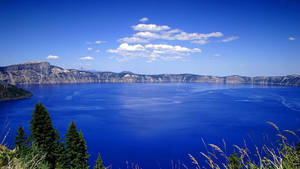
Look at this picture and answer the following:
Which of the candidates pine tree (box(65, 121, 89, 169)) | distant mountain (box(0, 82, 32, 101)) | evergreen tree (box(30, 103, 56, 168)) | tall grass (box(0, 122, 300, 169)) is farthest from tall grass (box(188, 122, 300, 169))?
distant mountain (box(0, 82, 32, 101))

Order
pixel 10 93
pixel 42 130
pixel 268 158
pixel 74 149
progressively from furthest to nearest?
1. pixel 10 93
2. pixel 42 130
3. pixel 74 149
4. pixel 268 158

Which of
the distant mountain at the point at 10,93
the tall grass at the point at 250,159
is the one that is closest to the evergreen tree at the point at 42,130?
the tall grass at the point at 250,159

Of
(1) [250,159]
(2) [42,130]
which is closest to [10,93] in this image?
(2) [42,130]

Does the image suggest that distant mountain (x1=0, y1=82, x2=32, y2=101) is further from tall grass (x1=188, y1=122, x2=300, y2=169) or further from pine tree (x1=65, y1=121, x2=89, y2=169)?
tall grass (x1=188, y1=122, x2=300, y2=169)

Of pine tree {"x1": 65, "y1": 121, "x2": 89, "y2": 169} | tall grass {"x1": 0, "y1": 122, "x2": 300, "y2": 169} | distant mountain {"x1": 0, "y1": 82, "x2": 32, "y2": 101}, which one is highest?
tall grass {"x1": 0, "y1": 122, "x2": 300, "y2": 169}

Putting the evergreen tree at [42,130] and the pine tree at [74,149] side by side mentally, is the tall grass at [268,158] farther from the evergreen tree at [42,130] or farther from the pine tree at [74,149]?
the evergreen tree at [42,130]

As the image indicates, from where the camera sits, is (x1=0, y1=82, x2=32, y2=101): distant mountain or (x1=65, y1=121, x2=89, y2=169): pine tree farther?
(x1=0, y1=82, x2=32, y2=101): distant mountain

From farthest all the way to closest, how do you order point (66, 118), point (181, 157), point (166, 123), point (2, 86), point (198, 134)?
1. point (2, 86)
2. point (66, 118)
3. point (166, 123)
4. point (198, 134)
5. point (181, 157)

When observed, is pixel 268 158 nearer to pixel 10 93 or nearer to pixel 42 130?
pixel 42 130

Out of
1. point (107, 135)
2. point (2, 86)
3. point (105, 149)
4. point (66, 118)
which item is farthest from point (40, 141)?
point (2, 86)

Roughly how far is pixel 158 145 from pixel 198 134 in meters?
15.0

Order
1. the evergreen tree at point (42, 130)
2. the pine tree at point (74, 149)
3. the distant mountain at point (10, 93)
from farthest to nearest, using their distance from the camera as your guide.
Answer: the distant mountain at point (10, 93)
the evergreen tree at point (42, 130)
the pine tree at point (74, 149)

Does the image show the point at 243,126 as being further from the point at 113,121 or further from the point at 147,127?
the point at 113,121

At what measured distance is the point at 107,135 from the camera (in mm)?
55062
